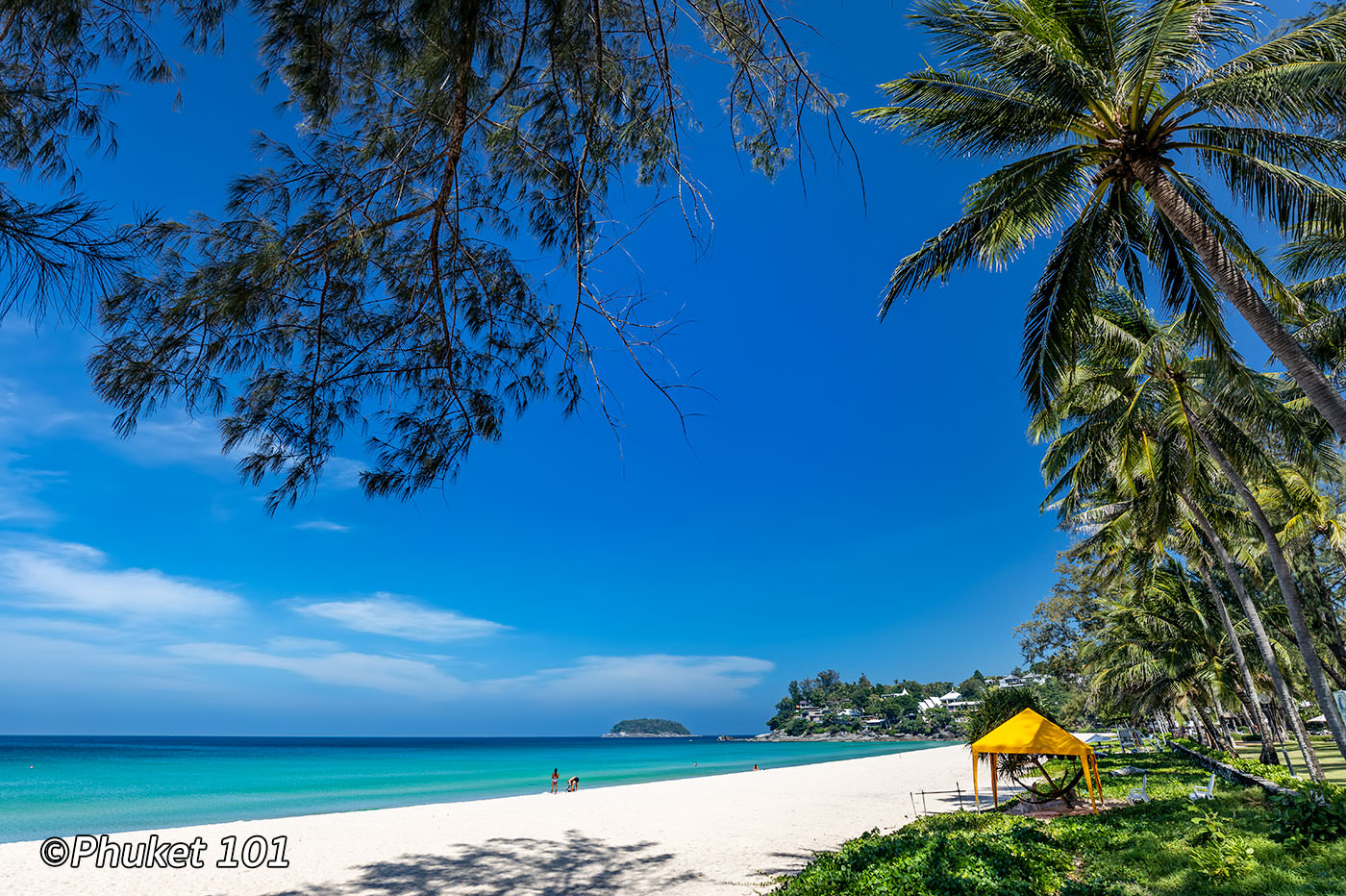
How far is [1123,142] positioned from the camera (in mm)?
6527

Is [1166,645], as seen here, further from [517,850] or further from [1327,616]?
[517,850]

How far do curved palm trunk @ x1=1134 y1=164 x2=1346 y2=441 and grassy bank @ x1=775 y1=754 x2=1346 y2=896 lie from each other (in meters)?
3.76

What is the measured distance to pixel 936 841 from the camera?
23.7 feet

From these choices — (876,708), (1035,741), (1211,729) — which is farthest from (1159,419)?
(876,708)

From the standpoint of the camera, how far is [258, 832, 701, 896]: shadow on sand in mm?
9258

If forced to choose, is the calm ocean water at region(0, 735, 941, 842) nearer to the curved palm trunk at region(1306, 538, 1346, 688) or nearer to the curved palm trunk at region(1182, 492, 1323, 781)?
the curved palm trunk at region(1182, 492, 1323, 781)

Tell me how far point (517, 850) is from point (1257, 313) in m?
14.4

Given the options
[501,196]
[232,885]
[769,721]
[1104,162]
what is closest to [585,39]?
[501,196]

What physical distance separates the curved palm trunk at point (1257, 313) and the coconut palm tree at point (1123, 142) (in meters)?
0.01

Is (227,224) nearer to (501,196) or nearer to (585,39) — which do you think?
(501,196)

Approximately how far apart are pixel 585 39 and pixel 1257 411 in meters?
11.7

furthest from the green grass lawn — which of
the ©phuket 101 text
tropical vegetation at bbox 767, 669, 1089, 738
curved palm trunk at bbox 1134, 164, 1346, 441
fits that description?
tropical vegetation at bbox 767, 669, 1089, 738

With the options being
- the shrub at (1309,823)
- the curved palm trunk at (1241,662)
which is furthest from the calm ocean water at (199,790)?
the curved palm trunk at (1241,662)

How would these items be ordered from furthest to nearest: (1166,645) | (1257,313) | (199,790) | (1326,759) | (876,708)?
(876,708) → (199,790) → (1166,645) → (1326,759) → (1257,313)
